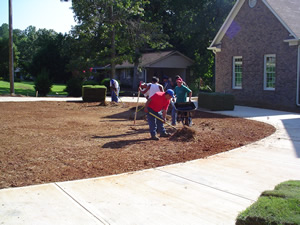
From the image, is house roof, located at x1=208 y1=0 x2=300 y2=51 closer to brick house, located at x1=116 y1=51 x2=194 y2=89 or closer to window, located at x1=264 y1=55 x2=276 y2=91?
window, located at x1=264 y1=55 x2=276 y2=91

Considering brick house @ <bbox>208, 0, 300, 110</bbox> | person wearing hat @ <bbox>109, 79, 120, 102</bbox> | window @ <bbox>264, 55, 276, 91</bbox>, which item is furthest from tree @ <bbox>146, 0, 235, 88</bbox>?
person wearing hat @ <bbox>109, 79, 120, 102</bbox>

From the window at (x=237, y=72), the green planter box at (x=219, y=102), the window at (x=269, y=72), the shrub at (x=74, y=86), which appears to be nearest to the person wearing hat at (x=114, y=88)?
the green planter box at (x=219, y=102)

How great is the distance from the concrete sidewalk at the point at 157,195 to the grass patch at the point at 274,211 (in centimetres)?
102

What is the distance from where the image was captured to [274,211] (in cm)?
323

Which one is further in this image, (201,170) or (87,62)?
(87,62)

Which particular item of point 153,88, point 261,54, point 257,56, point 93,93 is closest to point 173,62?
point 93,93

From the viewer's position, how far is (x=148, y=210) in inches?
191

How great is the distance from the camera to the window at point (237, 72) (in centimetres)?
2273

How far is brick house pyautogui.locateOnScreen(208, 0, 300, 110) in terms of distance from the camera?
1886 cm

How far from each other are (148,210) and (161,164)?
2.54 metres

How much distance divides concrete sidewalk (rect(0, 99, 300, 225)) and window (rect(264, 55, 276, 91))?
13.4 metres

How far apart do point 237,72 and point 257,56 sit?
2.23m

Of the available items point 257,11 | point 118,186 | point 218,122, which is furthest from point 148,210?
point 257,11

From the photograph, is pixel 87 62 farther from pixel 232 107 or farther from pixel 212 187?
pixel 212 187
